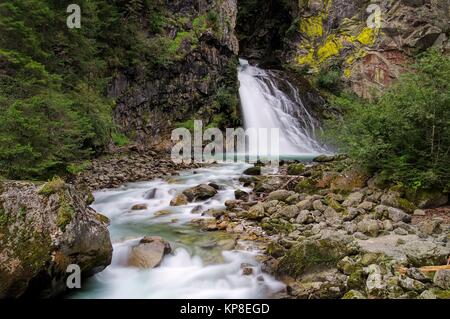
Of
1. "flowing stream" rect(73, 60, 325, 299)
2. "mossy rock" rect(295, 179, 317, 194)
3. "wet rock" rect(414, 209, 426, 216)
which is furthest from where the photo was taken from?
"mossy rock" rect(295, 179, 317, 194)

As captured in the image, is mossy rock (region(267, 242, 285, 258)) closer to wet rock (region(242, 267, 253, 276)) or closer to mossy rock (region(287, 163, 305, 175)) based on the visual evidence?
wet rock (region(242, 267, 253, 276))

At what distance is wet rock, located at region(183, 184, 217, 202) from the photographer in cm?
1027

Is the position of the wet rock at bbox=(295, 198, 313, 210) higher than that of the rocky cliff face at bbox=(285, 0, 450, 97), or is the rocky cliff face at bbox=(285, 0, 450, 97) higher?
the rocky cliff face at bbox=(285, 0, 450, 97)

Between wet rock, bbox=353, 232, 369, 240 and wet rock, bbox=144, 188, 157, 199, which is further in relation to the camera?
wet rock, bbox=144, 188, 157, 199

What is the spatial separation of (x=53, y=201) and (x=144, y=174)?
28.0ft

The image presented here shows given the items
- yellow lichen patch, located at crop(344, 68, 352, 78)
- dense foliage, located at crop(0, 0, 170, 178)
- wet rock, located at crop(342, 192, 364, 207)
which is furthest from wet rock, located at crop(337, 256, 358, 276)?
yellow lichen patch, located at crop(344, 68, 352, 78)

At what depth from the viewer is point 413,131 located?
A: 310 inches

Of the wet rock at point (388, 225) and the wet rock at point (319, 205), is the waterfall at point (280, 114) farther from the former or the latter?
the wet rock at point (388, 225)

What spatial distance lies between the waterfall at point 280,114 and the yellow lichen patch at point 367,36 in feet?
21.4

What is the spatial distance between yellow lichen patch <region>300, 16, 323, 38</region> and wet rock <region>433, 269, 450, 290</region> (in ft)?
90.1

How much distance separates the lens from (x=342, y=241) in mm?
5723

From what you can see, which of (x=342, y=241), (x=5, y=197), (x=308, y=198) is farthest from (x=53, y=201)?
(x=308, y=198)

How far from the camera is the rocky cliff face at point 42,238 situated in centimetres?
443

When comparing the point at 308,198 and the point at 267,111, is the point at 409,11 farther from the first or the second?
the point at 308,198
